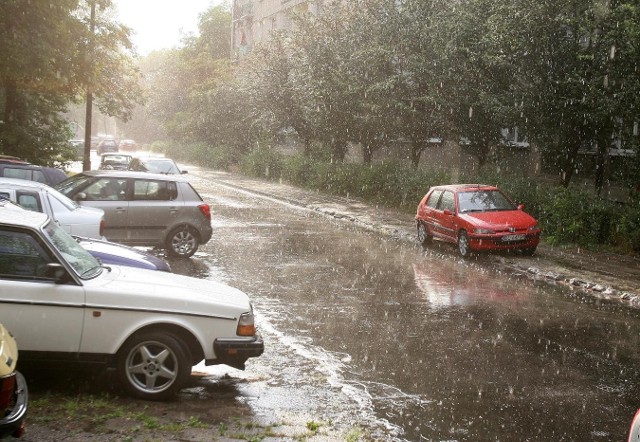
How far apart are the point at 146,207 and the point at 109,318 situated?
880 centimetres

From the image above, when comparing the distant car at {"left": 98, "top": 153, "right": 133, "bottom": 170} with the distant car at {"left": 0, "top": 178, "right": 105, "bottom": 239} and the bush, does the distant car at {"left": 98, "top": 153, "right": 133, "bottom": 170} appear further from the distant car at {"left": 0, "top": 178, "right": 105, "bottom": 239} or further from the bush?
the distant car at {"left": 0, "top": 178, "right": 105, "bottom": 239}

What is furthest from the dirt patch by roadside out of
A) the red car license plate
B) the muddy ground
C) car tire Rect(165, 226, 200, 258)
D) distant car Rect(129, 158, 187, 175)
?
distant car Rect(129, 158, 187, 175)

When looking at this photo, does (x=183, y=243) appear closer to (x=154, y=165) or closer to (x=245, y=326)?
(x=245, y=326)

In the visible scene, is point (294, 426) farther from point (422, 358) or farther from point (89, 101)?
point (89, 101)

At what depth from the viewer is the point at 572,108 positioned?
20016mm

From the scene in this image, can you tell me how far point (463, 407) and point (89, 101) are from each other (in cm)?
2869

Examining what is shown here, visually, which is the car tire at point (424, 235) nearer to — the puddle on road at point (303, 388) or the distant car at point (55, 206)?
the distant car at point (55, 206)

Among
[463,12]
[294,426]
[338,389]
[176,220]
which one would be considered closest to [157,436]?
[294,426]

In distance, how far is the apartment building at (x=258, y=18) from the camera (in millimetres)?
55287

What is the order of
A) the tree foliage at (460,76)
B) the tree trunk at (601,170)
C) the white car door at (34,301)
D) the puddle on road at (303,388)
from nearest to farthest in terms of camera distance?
the white car door at (34,301)
the puddle on road at (303,388)
the tree foliage at (460,76)
the tree trunk at (601,170)

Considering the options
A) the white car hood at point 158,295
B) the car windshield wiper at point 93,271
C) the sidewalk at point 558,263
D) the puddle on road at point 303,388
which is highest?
the car windshield wiper at point 93,271

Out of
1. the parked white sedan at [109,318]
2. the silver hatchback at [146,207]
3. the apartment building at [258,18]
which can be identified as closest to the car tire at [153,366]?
the parked white sedan at [109,318]

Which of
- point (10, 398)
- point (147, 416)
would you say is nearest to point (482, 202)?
point (147, 416)

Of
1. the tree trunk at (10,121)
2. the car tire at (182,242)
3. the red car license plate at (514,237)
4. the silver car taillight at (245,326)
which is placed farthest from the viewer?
the tree trunk at (10,121)
